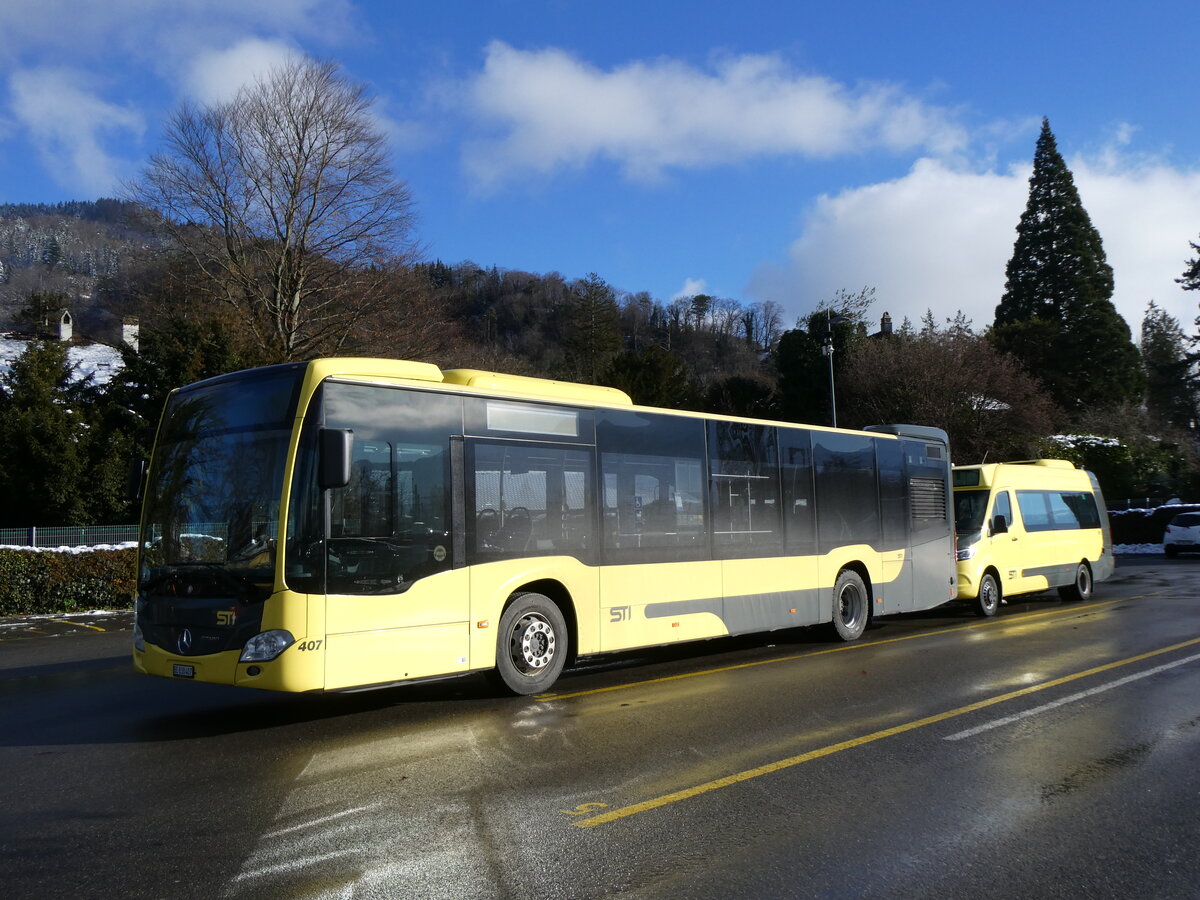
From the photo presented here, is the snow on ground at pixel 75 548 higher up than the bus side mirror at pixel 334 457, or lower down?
lower down

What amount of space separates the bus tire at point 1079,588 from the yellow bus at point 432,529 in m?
10.3

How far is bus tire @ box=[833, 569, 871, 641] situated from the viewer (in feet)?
42.2

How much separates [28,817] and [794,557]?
897 cm

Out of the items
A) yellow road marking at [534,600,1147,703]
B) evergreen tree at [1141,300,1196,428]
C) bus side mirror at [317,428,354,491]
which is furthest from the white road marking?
evergreen tree at [1141,300,1196,428]

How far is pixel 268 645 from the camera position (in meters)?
7.05

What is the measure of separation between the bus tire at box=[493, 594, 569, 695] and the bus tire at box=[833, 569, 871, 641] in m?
5.19

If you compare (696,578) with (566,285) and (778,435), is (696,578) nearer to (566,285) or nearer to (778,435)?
(778,435)

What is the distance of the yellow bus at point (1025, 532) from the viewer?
1647cm

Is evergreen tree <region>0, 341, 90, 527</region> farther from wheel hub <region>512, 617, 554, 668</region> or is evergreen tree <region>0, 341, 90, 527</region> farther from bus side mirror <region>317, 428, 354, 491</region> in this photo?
bus side mirror <region>317, 428, 354, 491</region>

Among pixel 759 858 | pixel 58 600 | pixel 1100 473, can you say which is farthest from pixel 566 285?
pixel 759 858

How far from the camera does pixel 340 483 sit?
7.01 m

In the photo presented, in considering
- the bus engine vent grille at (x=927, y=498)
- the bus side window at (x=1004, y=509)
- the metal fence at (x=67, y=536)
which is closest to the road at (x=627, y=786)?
the bus engine vent grille at (x=927, y=498)

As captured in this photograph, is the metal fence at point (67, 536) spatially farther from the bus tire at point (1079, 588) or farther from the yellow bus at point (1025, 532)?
the bus tire at point (1079, 588)

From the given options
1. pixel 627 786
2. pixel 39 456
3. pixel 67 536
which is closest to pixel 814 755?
pixel 627 786
